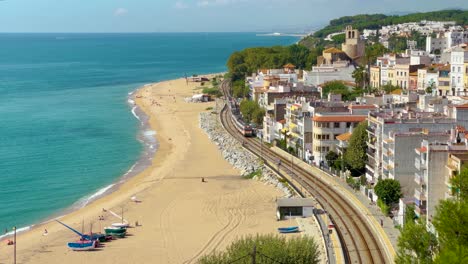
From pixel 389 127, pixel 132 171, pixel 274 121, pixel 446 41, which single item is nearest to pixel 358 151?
pixel 389 127

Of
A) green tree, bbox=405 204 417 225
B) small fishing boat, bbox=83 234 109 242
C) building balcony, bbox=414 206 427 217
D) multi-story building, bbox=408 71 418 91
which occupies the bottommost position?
small fishing boat, bbox=83 234 109 242

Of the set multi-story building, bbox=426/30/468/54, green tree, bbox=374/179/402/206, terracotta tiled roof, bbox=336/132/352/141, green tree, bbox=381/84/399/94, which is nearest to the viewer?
green tree, bbox=374/179/402/206

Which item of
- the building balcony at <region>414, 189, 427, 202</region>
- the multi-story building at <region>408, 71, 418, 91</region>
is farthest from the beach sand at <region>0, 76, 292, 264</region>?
the multi-story building at <region>408, 71, 418, 91</region>

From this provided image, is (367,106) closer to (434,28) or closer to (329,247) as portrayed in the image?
(329,247)

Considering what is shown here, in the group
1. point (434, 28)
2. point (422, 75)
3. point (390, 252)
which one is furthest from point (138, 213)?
Answer: point (434, 28)

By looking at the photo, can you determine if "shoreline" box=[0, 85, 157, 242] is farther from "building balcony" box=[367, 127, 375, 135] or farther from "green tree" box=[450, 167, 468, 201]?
"green tree" box=[450, 167, 468, 201]

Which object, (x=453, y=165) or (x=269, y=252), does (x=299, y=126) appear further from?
(x=269, y=252)
